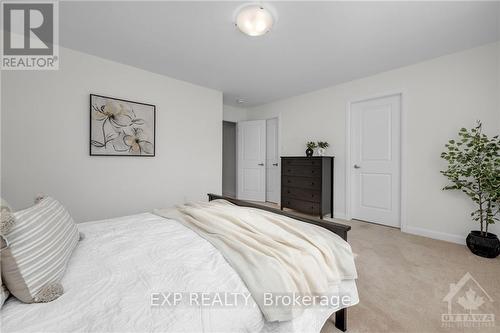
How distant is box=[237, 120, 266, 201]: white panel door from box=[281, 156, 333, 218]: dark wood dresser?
3.03ft

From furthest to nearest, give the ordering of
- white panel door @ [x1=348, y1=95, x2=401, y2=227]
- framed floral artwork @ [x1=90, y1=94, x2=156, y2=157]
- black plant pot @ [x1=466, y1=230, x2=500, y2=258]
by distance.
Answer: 1. white panel door @ [x1=348, y1=95, x2=401, y2=227]
2. framed floral artwork @ [x1=90, y1=94, x2=156, y2=157]
3. black plant pot @ [x1=466, y1=230, x2=500, y2=258]

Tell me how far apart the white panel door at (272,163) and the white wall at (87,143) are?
1.66m

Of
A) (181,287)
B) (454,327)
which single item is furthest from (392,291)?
(181,287)

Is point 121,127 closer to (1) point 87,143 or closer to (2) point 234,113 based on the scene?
(1) point 87,143

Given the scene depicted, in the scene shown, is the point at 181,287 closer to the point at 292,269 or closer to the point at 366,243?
the point at 292,269

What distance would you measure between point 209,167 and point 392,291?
310 cm

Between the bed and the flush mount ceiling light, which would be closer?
the bed

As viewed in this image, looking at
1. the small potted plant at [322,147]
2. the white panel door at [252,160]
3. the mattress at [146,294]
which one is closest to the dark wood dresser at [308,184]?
the small potted plant at [322,147]

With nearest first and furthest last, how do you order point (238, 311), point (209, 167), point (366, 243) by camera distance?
point (238, 311) → point (366, 243) → point (209, 167)

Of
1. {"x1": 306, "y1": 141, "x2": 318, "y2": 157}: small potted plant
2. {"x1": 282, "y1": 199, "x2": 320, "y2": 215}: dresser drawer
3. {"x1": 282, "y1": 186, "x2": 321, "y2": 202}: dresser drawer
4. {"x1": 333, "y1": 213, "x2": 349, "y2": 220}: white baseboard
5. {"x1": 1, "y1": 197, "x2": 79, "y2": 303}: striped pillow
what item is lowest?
{"x1": 333, "y1": 213, "x2": 349, "y2": 220}: white baseboard

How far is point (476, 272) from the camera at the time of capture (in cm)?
191

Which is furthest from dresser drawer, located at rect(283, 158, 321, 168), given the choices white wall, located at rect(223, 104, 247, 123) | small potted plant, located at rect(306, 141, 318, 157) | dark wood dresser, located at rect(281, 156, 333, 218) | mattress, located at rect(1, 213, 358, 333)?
mattress, located at rect(1, 213, 358, 333)

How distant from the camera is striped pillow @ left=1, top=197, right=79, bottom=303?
0.74m
